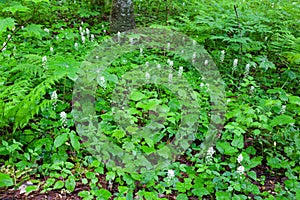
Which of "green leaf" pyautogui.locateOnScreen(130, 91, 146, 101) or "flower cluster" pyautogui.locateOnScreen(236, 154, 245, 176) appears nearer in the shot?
"flower cluster" pyautogui.locateOnScreen(236, 154, 245, 176)

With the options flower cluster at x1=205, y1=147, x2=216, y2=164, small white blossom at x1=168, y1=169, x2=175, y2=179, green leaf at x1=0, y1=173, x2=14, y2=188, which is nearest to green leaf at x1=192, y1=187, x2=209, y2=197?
small white blossom at x1=168, y1=169, x2=175, y2=179

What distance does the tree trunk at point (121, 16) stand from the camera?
476 centimetres

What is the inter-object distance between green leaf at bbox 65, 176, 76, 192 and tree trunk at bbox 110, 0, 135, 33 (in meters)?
3.10

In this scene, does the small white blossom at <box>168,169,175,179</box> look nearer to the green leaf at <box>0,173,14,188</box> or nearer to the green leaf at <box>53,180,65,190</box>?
the green leaf at <box>53,180,65,190</box>

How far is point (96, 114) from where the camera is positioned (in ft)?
10.0

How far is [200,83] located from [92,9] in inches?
127

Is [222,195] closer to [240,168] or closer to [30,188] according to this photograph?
[240,168]

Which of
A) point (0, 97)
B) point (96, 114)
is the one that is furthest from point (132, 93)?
point (0, 97)

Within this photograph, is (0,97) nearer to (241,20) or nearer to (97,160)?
(97,160)

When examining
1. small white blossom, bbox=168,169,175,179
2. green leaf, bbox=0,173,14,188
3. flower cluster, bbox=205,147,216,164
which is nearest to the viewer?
green leaf, bbox=0,173,14,188

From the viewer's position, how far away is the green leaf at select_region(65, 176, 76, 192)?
230 centimetres

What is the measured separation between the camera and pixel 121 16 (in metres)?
4.79

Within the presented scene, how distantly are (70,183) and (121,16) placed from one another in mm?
3220

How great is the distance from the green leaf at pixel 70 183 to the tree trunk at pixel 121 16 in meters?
3.10
